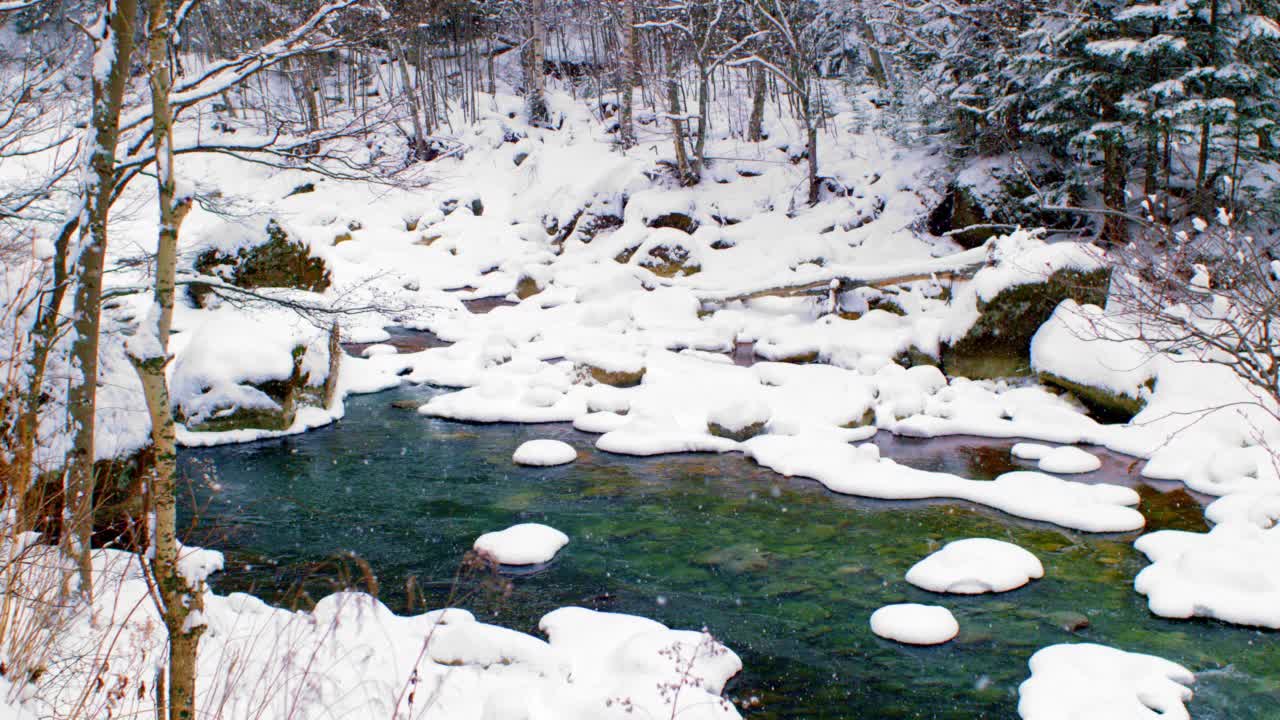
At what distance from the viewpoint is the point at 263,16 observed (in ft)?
70.4

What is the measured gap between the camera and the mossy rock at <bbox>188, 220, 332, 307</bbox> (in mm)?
12883

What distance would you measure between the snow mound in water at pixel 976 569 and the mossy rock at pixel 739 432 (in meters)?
3.38

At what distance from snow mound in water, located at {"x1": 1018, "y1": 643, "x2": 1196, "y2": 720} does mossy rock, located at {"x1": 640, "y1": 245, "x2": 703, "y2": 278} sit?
1404 cm

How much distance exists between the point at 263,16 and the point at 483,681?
22169mm

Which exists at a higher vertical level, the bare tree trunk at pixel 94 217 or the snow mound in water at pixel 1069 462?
the bare tree trunk at pixel 94 217

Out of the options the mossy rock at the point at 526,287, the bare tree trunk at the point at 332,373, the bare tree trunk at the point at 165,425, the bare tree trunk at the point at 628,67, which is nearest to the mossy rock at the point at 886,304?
the mossy rock at the point at 526,287

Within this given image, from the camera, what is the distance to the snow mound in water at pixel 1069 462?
789cm

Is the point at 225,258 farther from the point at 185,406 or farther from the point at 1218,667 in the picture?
the point at 1218,667

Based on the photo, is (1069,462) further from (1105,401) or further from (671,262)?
(671,262)

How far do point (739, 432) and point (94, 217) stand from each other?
22.6 ft

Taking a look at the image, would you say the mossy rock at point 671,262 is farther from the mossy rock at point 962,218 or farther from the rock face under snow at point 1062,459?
the rock face under snow at point 1062,459

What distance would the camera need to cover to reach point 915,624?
4977 mm

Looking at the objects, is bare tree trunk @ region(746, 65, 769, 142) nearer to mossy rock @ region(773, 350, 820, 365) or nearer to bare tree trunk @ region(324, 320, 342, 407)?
mossy rock @ region(773, 350, 820, 365)

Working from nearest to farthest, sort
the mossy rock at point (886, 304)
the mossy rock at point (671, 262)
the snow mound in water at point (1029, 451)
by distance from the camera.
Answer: the snow mound in water at point (1029, 451), the mossy rock at point (886, 304), the mossy rock at point (671, 262)
